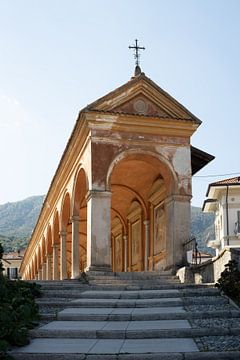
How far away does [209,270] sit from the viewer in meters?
14.6

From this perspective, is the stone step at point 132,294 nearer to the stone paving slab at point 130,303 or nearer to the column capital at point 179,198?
the stone paving slab at point 130,303

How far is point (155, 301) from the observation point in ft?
37.8

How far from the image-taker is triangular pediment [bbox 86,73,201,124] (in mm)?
18188

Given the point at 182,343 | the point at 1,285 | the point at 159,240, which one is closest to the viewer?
the point at 182,343

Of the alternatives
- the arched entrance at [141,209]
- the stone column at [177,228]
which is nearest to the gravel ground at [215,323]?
the stone column at [177,228]

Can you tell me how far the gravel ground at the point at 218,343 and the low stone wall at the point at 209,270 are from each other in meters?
4.13

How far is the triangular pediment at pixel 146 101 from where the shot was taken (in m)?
18.2

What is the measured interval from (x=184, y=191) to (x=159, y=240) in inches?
193


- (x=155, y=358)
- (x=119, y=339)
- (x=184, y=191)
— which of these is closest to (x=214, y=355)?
(x=155, y=358)

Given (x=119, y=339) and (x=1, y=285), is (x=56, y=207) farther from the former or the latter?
(x=119, y=339)

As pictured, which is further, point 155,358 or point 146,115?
point 146,115

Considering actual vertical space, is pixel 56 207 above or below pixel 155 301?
above

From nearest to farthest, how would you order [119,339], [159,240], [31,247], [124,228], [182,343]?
[182,343] < [119,339] < [159,240] < [124,228] < [31,247]

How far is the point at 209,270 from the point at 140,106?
253 inches
